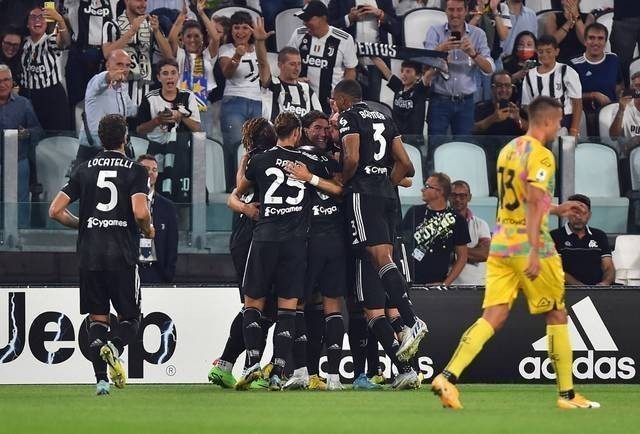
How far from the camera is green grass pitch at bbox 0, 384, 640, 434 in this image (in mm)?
8484

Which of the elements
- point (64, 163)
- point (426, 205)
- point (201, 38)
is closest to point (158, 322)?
point (64, 163)

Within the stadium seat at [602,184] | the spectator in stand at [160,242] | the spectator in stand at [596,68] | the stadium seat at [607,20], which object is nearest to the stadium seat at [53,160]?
the spectator in stand at [160,242]

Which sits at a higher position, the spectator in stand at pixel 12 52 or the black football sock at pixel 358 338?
the spectator in stand at pixel 12 52

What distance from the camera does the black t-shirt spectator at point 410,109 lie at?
1756 cm

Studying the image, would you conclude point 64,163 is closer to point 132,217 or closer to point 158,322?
point 158,322

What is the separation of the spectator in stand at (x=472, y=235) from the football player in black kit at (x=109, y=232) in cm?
452

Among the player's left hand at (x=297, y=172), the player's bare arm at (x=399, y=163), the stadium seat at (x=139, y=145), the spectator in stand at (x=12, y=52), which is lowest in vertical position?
the player's left hand at (x=297, y=172)

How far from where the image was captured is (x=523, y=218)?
32.6 ft

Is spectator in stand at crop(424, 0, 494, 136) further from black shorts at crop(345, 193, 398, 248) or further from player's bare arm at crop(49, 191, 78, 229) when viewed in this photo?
player's bare arm at crop(49, 191, 78, 229)

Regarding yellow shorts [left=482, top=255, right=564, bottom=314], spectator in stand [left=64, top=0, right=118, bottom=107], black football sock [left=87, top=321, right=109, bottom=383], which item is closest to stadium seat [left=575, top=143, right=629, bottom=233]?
yellow shorts [left=482, top=255, right=564, bottom=314]

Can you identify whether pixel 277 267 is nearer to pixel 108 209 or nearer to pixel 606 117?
pixel 108 209

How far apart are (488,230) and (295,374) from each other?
12.5 ft

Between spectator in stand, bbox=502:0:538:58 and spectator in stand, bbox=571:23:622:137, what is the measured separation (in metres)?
0.87

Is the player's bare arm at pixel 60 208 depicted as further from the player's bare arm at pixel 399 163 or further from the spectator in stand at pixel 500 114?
the spectator in stand at pixel 500 114
